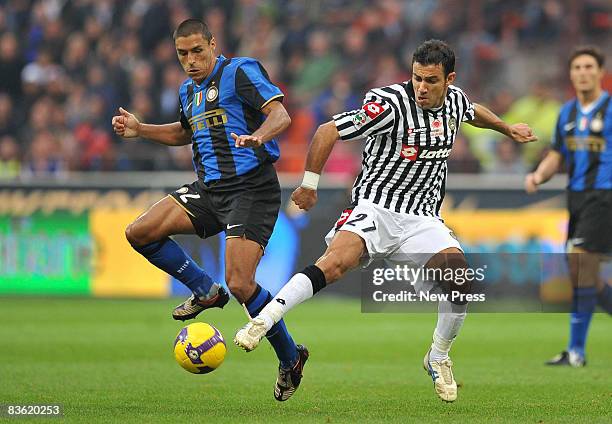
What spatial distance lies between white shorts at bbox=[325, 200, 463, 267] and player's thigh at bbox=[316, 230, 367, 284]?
54 mm

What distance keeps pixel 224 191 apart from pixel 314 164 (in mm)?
959

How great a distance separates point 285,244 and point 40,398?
353 inches

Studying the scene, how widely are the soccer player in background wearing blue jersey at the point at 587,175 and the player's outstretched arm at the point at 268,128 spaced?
11.0 feet

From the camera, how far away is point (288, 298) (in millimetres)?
7004

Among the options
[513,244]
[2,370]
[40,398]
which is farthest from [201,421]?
[513,244]

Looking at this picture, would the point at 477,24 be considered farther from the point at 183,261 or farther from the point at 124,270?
the point at 183,261

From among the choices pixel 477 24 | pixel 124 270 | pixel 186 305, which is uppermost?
pixel 477 24

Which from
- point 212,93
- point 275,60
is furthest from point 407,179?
point 275,60

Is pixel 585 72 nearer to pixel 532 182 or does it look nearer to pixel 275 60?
pixel 532 182

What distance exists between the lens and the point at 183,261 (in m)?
8.03

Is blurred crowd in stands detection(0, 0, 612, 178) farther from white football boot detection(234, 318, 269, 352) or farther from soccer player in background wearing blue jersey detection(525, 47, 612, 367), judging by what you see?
white football boot detection(234, 318, 269, 352)

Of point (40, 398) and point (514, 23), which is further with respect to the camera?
point (514, 23)

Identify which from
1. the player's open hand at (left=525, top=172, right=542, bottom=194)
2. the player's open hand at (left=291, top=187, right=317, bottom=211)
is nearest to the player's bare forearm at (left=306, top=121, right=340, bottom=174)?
the player's open hand at (left=291, top=187, right=317, bottom=211)

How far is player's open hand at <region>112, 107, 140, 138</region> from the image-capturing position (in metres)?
8.00
